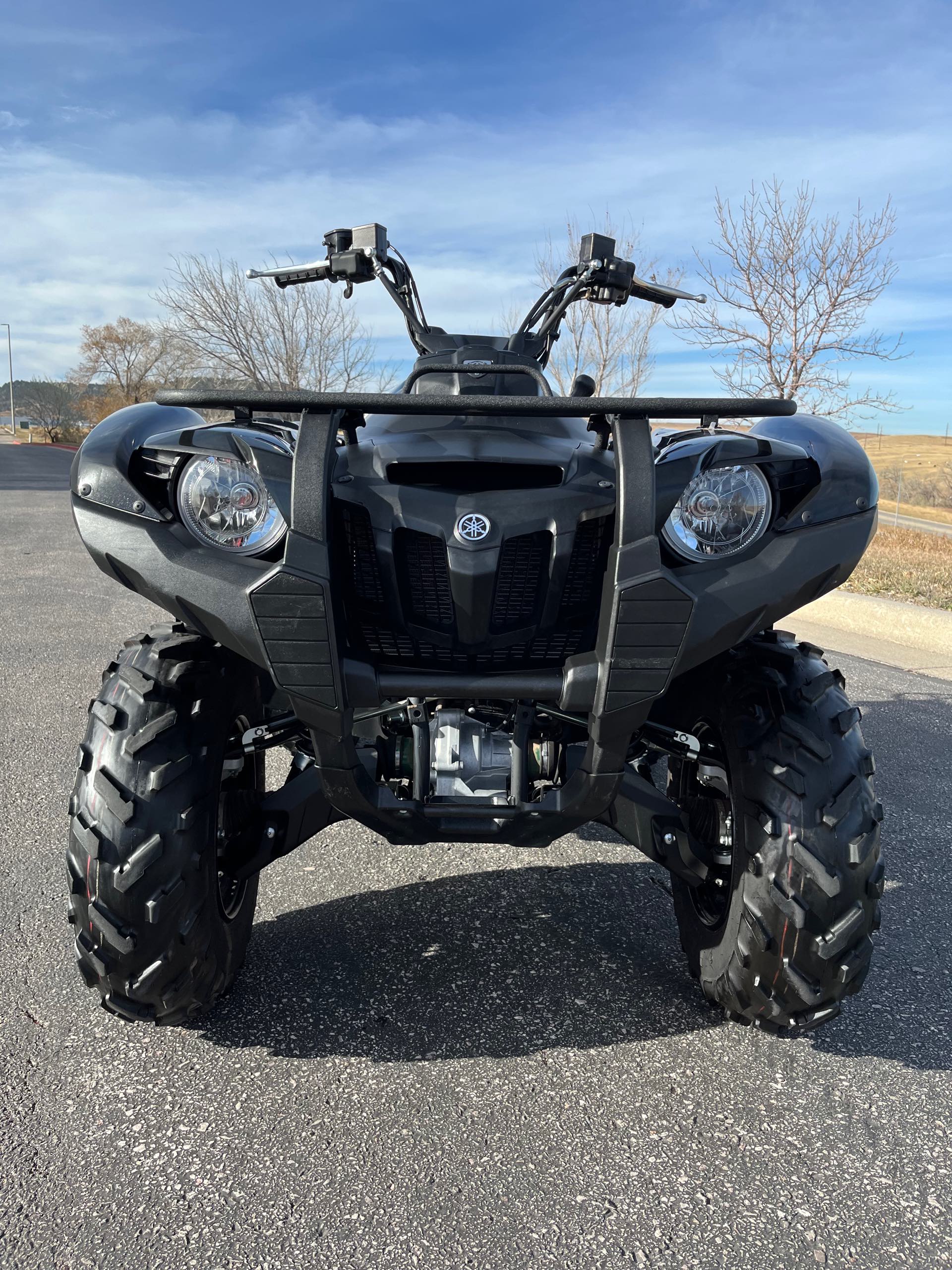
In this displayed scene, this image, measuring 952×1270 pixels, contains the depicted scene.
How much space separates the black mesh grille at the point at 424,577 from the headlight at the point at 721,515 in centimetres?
46

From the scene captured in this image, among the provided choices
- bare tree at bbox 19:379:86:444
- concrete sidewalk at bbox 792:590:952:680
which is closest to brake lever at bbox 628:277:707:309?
concrete sidewalk at bbox 792:590:952:680

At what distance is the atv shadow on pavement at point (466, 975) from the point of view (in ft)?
7.76

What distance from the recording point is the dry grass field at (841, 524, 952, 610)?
324 inches

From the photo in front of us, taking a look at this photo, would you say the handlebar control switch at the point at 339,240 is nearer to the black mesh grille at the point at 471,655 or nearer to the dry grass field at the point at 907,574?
the black mesh grille at the point at 471,655

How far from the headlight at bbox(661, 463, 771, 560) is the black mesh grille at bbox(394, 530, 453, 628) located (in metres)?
0.46

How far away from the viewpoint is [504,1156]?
6.50 feet

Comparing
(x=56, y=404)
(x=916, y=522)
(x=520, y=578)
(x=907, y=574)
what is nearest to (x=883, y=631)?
(x=907, y=574)

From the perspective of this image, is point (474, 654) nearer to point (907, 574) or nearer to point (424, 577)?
point (424, 577)

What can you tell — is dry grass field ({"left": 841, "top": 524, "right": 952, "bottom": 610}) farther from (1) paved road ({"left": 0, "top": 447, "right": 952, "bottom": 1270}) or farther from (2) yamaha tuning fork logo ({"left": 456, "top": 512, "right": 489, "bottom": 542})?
(2) yamaha tuning fork logo ({"left": 456, "top": 512, "right": 489, "bottom": 542})

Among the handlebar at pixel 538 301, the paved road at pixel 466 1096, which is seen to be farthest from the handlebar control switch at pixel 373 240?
the paved road at pixel 466 1096

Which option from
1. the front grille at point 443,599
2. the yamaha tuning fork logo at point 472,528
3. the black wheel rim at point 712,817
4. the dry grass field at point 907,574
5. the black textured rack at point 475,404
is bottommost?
the dry grass field at point 907,574

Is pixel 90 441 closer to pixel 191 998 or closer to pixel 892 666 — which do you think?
pixel 191 998

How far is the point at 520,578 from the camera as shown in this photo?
2.04 metres

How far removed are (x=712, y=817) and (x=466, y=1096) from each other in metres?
0.97
